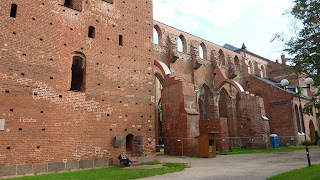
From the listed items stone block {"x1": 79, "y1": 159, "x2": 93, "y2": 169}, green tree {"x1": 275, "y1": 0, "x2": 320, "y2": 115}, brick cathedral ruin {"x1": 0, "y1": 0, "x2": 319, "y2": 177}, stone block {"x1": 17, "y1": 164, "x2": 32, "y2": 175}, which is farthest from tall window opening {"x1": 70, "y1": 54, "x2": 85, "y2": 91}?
green tree {"x1": 275, "y1": 0, "x2": 320, "y2": 115}

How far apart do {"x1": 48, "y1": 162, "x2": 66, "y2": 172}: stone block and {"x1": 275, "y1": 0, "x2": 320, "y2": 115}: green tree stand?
11.6 meters

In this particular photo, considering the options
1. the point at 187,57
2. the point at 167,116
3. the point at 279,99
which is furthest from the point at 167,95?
the point at 279,99

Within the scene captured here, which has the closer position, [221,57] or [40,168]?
[40,168]

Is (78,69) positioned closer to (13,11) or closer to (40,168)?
(13,11)

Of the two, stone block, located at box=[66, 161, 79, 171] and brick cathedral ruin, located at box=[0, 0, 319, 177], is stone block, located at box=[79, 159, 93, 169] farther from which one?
stone block, located at box=[66, 161, 79, 171]

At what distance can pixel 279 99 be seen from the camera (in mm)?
25328

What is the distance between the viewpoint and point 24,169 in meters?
9.01

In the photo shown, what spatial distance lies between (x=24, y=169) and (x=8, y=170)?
1.70ft

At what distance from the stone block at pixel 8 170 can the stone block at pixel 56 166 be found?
4.05 ft

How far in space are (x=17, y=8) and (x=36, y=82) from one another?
10.6 feet

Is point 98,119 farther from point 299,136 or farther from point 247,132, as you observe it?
point 299,136

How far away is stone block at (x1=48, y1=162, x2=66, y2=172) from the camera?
962 cm

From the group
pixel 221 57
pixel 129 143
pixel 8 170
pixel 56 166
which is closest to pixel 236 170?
pixel 129 143

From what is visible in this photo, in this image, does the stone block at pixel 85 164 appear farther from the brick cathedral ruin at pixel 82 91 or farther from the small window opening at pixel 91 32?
the small window opening at pixel 91 32
